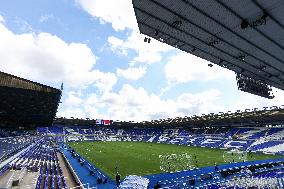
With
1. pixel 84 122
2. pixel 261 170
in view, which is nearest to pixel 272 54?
pixel 261 170

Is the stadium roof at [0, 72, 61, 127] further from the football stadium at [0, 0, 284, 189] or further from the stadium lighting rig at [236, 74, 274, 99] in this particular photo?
the stadium lighting rig at [236, 74, 274, 99]

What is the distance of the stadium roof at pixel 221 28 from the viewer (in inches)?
449

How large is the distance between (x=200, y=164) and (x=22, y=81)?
803 inches

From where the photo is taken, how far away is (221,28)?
13328 mm

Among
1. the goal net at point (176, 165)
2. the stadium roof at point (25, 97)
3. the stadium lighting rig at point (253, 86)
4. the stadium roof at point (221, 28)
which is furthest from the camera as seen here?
the goal net at point (176, 165)

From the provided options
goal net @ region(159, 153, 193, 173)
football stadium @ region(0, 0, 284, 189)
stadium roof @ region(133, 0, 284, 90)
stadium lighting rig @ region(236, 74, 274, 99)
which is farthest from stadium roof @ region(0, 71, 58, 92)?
stadium lighting rig @ region(236, 74, 274, 99)

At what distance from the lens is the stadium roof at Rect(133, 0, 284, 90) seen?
11.4 m

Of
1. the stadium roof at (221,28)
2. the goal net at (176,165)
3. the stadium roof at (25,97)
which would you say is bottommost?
the goal net at (176,165)

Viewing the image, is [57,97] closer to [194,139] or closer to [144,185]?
[144,185]

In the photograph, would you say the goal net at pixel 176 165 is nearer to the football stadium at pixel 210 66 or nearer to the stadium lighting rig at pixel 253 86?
the football stadium at pixel 210 66

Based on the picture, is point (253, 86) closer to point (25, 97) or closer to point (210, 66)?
point (210, 66)

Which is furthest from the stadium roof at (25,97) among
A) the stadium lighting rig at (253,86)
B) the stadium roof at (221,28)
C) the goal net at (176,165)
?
the stadium lighting rig at (253,86)

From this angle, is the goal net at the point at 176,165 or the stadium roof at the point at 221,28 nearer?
the stadium roof at the point at 221,28

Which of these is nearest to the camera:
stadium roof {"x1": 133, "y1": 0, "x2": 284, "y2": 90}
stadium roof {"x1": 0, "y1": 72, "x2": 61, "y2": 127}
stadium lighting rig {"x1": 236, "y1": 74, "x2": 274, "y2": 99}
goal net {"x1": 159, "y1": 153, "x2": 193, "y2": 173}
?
stadium roof {"x1": 133, "y1": 0, "x2": 284, "y2": 90}
